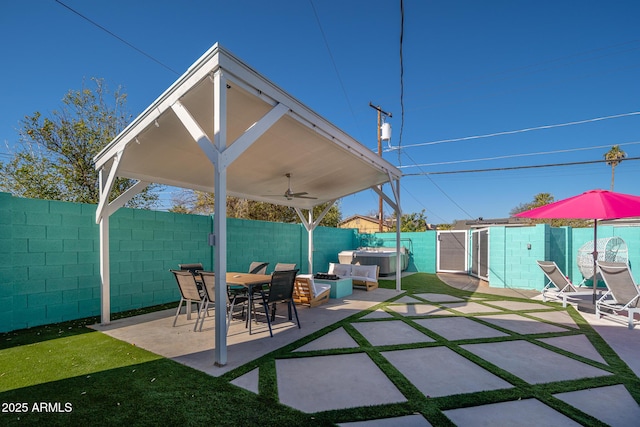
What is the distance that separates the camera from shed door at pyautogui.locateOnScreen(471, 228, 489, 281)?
9449 millimetres

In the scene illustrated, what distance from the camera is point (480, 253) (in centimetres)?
1011

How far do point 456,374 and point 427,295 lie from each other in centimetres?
459

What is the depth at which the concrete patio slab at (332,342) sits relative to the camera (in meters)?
3.61

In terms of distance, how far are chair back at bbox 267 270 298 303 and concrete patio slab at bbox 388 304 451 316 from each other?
7.41ft

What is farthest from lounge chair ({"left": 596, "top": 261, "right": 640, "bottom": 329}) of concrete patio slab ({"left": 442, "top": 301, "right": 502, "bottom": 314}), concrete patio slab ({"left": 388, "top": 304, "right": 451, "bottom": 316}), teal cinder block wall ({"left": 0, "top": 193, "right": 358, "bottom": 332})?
teal cinder block wall ({"left": 0, "top": 193, "right": 358, "bottom": 332})

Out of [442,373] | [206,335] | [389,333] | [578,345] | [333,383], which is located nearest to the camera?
[333,383]

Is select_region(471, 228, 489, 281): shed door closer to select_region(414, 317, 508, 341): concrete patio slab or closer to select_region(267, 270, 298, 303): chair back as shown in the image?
select_region(414, 317, 508, 341): concrete patio slab

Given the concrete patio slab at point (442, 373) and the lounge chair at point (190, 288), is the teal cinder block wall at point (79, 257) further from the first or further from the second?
the concrete patio slab at point (442, 373)

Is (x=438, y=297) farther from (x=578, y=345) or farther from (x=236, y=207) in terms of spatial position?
(x=236, y=207)

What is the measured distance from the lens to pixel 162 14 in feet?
19.7

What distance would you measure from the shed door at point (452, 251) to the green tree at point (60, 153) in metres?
12.0

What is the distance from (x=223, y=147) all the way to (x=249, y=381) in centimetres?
233

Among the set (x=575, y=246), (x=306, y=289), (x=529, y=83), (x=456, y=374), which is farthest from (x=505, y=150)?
(x=456, y=374)

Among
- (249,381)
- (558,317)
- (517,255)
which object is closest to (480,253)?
(517,255)
